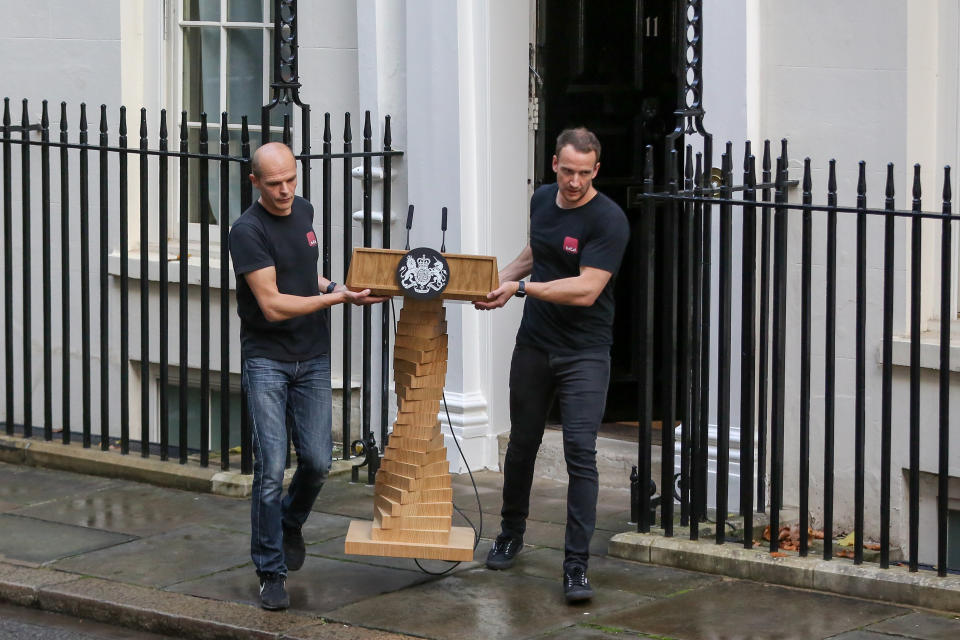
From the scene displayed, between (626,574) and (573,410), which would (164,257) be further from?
(626,574)

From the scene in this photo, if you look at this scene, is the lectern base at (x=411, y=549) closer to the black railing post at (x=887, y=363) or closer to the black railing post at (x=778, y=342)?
the black railing post at (x=778, y=342)

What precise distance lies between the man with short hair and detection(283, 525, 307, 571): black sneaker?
0.98m

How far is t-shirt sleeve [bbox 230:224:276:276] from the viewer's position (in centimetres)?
598

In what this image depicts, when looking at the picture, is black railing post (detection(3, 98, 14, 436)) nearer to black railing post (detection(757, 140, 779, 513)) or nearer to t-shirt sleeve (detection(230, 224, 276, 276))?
→ t-shirt sleeve (detection(230, 224, 276, 276))

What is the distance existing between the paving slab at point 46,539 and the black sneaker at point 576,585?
2.21m

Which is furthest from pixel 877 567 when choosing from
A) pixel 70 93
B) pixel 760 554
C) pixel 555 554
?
pixel 70 93

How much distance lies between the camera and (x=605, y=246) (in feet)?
20.1

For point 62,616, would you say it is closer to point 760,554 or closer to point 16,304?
point 760,554

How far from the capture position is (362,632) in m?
A: 5.86

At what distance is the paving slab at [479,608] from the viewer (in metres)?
5.90

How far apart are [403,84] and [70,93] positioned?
2.43 meters

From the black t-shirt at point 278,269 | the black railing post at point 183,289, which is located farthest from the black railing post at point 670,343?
the black railing post at point 183,289

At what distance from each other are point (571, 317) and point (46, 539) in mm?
2770

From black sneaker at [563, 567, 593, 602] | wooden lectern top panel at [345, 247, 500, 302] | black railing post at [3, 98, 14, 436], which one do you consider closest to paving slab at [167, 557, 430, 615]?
black sneaker at [563, 567, 593, 602]
